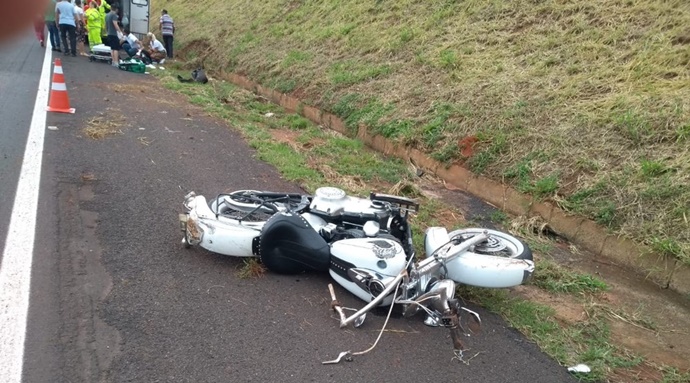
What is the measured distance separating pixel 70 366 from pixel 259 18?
600 inches

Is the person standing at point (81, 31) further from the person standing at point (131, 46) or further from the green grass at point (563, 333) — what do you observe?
the green grass at point (563, 333)

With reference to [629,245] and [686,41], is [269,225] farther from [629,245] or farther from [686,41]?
[686,41]

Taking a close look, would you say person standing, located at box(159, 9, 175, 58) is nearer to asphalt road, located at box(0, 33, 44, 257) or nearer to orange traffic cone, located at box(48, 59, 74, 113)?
asphalt road, located at box(0, 33, 44, 257)

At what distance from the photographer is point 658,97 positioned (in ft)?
20.9

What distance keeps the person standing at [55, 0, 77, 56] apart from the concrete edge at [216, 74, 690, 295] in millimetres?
9880

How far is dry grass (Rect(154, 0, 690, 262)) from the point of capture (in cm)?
557

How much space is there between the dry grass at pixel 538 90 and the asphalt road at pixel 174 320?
2.64 meters

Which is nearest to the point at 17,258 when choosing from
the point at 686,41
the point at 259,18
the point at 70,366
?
the point at 70,366

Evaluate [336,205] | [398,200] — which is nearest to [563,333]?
[398,200]

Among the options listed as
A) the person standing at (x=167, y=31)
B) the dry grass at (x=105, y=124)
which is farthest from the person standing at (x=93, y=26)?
the dry grass at (x=105, y=124)

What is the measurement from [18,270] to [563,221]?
516 centimetres

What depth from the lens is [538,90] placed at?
7469 millimetres

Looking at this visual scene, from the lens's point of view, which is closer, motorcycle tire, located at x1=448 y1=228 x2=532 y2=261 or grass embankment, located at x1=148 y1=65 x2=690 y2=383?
grass embankment, located at x1=148 y1=65 x2=690 y2=383

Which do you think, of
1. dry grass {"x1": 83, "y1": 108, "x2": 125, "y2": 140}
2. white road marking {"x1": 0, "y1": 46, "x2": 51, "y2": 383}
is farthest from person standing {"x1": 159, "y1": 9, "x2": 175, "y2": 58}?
white road marking {"x1": 0, "y1": 46, "x2": 51, "y2": 383}
